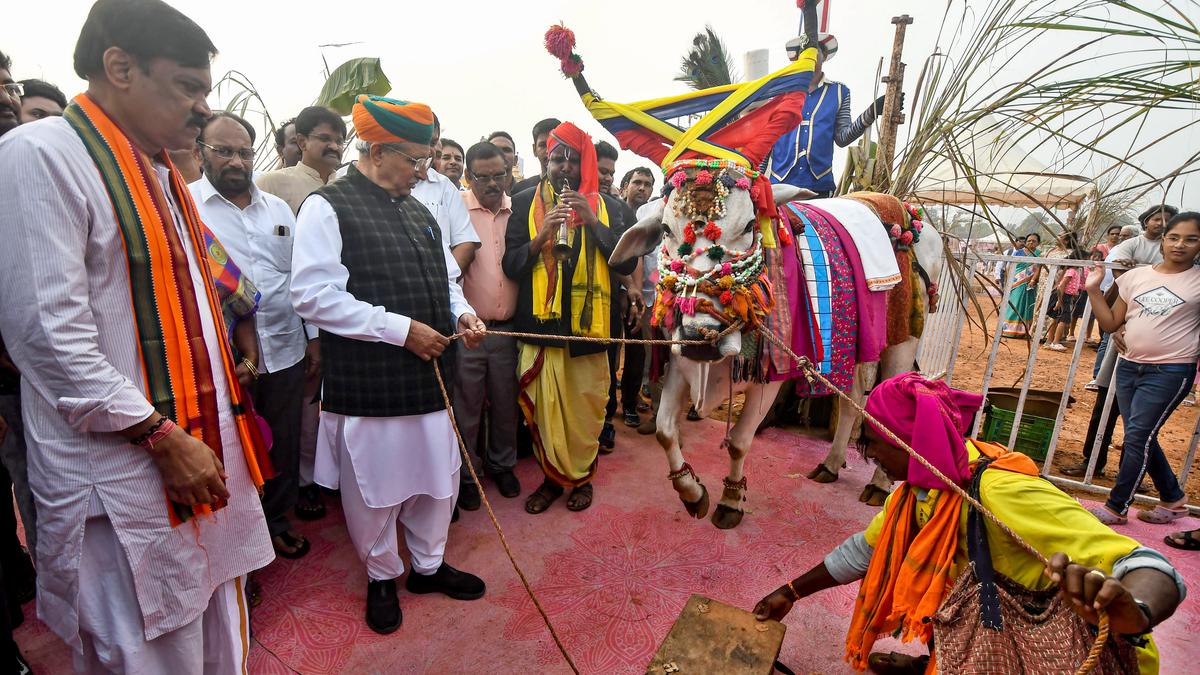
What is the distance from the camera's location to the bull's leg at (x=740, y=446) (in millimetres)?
3535

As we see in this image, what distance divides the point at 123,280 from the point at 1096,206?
416 cm

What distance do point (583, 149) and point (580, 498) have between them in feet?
7.51

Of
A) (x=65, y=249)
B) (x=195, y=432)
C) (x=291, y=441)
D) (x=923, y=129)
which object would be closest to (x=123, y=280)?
(x=65, y=249)

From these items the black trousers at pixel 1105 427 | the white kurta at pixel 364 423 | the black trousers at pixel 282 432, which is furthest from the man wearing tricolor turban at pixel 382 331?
the black trousers at pixel 1105 427

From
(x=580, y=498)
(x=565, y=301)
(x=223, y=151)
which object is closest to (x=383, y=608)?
(x=580, y=498)

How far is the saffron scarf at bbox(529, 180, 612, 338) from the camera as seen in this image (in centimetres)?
363

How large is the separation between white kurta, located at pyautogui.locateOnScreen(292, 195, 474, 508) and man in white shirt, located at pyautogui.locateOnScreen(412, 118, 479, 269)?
0.62 metres

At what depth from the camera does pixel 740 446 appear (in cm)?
358

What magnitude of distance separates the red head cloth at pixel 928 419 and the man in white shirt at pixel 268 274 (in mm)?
2863

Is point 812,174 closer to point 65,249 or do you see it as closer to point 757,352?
point 757,352

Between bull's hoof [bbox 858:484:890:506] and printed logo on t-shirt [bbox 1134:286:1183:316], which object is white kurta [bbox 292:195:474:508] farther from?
printed logo on t-shirt [bbox 1134:286:1183:316]

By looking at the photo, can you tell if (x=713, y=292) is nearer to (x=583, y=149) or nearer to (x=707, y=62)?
(x=583, y=149)

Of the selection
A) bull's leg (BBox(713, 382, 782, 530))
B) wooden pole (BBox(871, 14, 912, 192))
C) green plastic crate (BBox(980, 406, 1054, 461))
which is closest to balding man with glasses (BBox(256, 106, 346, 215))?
bull's leg (BBox(713, 382, 782, 530))

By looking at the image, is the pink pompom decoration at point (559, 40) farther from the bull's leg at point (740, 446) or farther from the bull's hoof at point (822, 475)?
the bull's hoof at point (822, 475)
